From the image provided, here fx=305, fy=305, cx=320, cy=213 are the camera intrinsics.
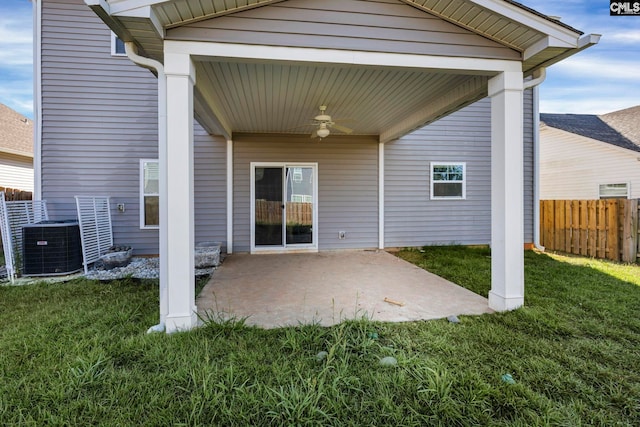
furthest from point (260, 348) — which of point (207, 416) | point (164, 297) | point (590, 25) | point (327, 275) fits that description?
point (590, 25)

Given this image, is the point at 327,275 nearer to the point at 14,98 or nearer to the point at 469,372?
the point at 469,372

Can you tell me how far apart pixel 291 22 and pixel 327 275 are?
3.53m

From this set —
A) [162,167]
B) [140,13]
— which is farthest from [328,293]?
[140,13]

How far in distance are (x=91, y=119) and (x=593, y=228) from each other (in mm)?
10519

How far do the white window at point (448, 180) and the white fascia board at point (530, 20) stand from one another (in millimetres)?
4584

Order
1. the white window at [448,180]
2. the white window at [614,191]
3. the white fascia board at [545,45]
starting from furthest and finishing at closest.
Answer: the white window at [614,191], the white window at [448,180], the white fascia board at [545,45]

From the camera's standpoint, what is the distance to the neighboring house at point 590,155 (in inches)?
393

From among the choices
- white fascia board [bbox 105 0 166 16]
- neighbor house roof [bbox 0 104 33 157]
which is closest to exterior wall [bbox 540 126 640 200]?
white fascia board [bbox 105 0 166 16]

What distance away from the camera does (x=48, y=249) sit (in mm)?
4957

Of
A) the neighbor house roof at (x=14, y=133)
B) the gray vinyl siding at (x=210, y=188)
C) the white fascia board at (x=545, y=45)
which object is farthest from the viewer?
the neighbor house roof at (x=14, y=133)

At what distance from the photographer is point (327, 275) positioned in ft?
16.4

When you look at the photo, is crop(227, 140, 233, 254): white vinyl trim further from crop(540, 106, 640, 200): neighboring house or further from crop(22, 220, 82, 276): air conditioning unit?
crop(540, 106, 640, 200): neighboring house

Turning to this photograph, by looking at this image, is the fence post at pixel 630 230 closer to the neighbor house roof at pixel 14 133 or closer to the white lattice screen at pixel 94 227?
the white lattice screen at pixel 94 227

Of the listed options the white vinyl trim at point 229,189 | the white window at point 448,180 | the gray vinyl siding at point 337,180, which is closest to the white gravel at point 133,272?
the white vinyl trim at point 229,189
